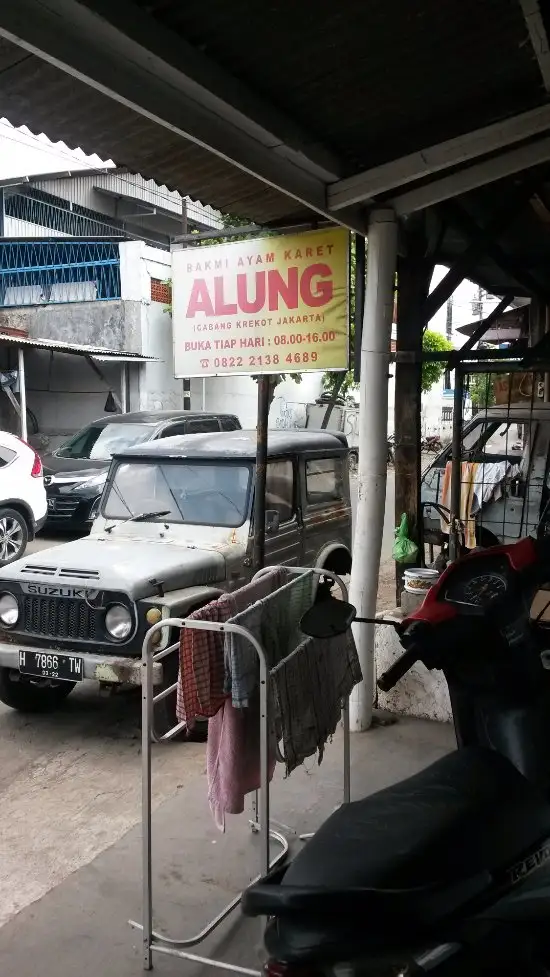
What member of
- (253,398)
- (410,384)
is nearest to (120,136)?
(410,384)

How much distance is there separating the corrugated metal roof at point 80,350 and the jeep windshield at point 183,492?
9309mm

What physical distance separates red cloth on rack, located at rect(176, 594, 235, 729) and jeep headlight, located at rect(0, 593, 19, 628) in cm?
245

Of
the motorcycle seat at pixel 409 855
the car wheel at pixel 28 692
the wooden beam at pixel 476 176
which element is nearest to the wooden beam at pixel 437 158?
the wooden beam at pixel 476 176

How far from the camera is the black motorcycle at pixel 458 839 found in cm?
162

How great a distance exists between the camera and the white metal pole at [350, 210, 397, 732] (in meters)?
4.46

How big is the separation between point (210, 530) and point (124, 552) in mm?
677

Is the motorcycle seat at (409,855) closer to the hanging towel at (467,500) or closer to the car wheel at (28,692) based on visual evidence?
the car wheel at (28,692)

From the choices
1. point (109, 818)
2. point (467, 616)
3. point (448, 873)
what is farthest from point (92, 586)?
point (448, 873)

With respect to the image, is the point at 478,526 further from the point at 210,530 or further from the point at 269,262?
the point at 269,262

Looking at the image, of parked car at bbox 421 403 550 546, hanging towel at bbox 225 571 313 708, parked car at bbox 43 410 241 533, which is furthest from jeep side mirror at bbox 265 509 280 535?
parked car at bbox 43 410 241 533

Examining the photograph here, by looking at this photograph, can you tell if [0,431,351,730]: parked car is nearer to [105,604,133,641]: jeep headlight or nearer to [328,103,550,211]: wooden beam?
[105,604,133,641]: jeep headlight

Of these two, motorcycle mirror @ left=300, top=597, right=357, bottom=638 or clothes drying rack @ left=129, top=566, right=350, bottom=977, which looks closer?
motorcycle mirror @ left=300, top=597, right=357, bottom=638

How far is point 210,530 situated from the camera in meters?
5.71

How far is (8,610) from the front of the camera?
16.5ft
